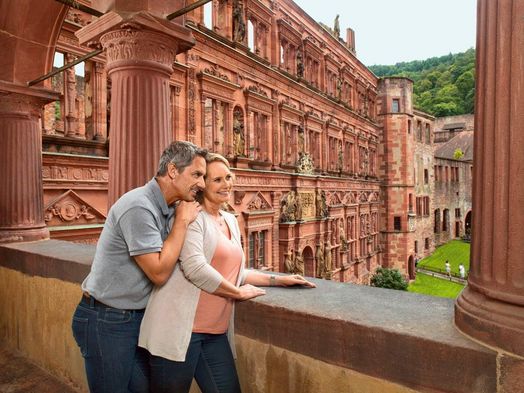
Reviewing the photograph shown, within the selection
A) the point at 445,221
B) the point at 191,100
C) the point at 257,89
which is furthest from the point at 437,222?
the point at 191,100

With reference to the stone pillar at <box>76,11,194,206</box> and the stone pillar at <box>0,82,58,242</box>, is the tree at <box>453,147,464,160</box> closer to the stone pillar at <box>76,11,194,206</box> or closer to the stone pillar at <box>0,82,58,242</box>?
the stone pillar at <box>0,82,58,242</box>

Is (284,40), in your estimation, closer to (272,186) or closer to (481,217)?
(272,186)

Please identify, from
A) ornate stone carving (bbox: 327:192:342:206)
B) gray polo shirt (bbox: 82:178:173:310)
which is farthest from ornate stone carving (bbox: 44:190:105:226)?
ornate stone carving (bbox: 327:192:342:206)

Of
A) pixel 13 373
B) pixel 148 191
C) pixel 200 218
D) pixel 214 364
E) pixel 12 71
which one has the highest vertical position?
pixel 12 71

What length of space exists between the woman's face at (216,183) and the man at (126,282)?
66 millimetres

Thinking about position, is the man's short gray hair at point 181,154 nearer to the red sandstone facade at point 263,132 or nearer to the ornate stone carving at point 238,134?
the red sandstone facade at point 263,132

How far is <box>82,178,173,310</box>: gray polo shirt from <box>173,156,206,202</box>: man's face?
9cm

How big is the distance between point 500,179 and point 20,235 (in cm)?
537

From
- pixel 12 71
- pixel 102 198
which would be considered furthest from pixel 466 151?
pixel 12 71

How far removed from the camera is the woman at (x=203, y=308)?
6.28 feet

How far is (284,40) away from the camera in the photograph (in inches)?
793

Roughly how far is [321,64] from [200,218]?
23.6 m

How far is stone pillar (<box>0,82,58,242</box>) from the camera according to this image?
5.27 metres

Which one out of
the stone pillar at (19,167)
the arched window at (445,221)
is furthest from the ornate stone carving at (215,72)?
the arched window at (445,221)
